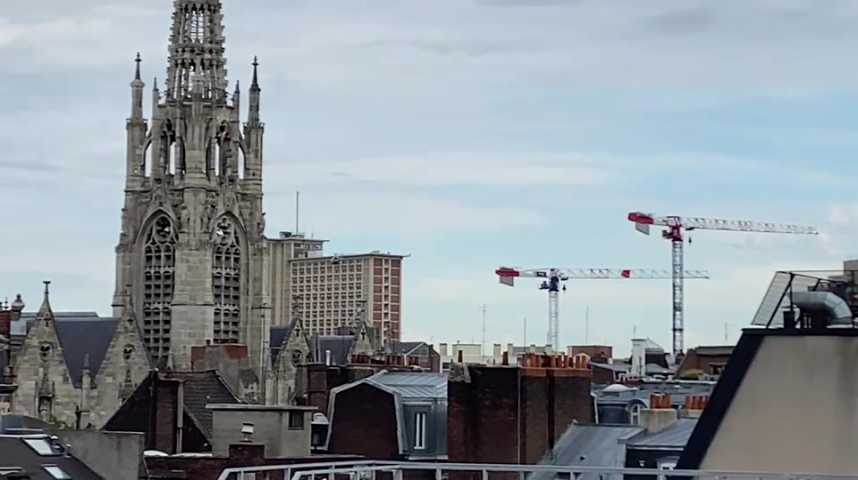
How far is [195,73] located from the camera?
498ft

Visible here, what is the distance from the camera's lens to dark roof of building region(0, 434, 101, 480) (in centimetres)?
4116

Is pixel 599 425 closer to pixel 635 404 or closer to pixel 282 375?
pixel 635 404

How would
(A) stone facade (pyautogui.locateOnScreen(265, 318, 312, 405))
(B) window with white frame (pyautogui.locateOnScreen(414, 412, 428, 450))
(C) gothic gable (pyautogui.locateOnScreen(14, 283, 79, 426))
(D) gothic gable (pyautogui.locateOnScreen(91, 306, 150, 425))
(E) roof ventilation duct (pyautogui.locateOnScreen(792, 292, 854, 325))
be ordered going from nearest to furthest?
(E) roof ventilation duct (pyautogui.locateOnScreen(792, 292, 854, 325)) < (B) window with white frame (pyautogui.locateOnScreen(414, 412, 428, 450)) < (C) gothic gable (pyautogui.locateOnScreen(14, 283, 79, 426)) < (D) gothic gable (pyautogui.locateOnScreen(91, 306, 150, 425)) < (A) stone facade (pyautogui.locateOnScreen(265, 318, 312, 405))

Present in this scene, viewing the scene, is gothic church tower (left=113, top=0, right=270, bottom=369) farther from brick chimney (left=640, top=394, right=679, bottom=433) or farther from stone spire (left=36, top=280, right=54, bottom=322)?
brick chimney (left=640, top=394, right=679, bottom=433)

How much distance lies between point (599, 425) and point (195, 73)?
110149 mm

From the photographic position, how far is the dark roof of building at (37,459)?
41156 millimetres

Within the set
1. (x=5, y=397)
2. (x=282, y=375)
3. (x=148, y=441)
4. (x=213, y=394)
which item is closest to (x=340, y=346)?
Result: (x=282, y=375)

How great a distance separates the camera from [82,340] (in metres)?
128

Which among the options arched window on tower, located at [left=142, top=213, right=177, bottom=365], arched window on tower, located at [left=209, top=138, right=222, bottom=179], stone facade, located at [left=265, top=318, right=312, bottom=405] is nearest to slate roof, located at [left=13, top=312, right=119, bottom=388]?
stone facade, located at [left=265, top=318, right=312, bottom=405]

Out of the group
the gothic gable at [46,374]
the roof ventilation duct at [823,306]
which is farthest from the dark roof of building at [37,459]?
the gothic gable at [46,374]

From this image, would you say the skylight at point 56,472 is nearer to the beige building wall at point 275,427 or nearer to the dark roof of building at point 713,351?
the beige building wall at point 275,427

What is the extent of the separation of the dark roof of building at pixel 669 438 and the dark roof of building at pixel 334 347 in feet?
362

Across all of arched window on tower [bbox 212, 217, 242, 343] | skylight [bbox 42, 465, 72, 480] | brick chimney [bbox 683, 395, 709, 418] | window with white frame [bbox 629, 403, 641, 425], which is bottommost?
skylight [bbox 42, 465, 72, 480]

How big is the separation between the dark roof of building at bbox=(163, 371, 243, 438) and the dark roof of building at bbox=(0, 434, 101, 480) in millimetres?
27267
